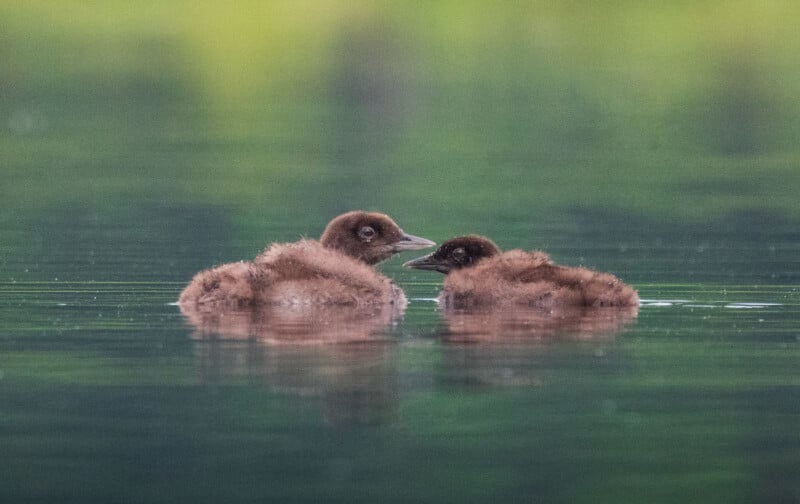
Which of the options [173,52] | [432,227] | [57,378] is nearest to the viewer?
[57,378]

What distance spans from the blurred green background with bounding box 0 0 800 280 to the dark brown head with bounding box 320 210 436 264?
5.58 ft

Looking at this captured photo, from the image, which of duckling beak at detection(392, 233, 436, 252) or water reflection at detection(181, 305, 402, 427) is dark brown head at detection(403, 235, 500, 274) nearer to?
Result: duckling beak at detection(392, 233, 436, 252)

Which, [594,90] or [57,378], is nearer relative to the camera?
[57,378]

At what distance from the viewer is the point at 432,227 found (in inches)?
858

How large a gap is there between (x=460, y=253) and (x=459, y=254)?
11 millimetres

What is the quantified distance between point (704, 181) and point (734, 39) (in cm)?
2537

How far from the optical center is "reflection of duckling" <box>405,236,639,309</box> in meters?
14.2

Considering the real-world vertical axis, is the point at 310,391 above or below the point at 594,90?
below

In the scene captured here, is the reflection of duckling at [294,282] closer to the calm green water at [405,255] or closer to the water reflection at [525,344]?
the calm green water at [405,255]

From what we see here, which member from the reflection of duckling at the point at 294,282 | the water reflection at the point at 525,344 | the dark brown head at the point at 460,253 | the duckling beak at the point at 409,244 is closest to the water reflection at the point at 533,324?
the water reflection at the point at 525,344

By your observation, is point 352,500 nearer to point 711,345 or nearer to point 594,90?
point 711,345

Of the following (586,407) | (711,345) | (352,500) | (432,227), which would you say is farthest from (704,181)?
(352,500)

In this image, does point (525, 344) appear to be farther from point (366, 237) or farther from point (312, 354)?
point (366, 237)

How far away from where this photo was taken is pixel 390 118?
37.4 m
